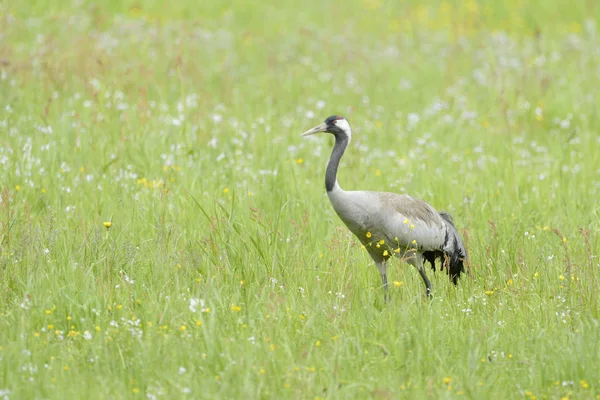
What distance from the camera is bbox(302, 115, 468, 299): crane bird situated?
18.5 ft

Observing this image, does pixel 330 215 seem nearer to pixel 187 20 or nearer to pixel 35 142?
pixel 35 142

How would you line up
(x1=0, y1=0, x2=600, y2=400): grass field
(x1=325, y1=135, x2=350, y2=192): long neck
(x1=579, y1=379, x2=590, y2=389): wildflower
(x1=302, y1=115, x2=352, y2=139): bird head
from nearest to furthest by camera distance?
1. (x1=579, y1=379, x2=590, y2=389): wildflower
2. (x1=0, y1=0, x2=600, y2=400): grass field
3. (x1=325, y1=135, x2=350, y2=192): long neck
4. (x1=302, y1=115, x2=352, y2=139): bird head

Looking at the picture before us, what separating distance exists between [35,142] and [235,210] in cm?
210

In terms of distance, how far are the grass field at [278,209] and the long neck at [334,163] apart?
0.33 metres

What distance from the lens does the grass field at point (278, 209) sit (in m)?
4.22

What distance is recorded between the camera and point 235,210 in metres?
6.35

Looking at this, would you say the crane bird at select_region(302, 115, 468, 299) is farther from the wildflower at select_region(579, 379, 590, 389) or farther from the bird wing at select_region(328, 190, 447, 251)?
the wildflower at select_region(579, 379, 590, 389)

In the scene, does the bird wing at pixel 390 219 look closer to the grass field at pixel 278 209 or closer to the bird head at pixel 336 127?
the grass field at pixel 278 209

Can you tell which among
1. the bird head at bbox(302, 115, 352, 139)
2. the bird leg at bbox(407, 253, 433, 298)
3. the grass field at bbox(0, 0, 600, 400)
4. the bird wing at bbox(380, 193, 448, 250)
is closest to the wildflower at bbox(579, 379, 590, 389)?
the grass field at bbox(0, 0, 600, 400)

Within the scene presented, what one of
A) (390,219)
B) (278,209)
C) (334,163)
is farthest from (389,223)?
(278,209)

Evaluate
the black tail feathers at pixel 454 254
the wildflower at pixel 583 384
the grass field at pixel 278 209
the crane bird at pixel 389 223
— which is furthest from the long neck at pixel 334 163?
the wildflower at pixel 583 384

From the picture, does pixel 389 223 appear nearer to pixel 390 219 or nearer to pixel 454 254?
pixel 390 219

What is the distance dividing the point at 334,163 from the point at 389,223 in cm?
52

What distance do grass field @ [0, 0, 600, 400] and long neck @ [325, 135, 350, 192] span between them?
0.33m
